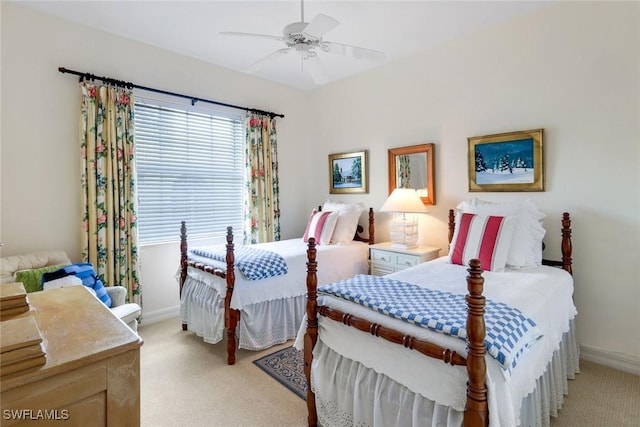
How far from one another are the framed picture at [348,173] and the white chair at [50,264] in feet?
9.09

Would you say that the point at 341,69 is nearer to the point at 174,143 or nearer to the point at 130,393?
the point at 174,143

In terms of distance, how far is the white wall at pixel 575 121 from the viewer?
8.01 feet

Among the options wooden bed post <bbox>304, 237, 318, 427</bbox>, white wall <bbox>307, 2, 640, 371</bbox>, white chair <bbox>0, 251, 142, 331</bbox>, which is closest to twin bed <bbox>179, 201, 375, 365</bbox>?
white chair <bbox>0, 251, 142, 331</bbox>

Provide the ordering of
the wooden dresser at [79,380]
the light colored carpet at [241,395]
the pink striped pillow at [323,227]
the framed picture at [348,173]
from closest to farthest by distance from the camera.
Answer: the wooden dresser at [79,380]
the light colored carpet at [241,395]
the pink striped pillow at [323,227]
the framed picture at [348,173]

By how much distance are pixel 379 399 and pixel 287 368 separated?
47.6 inches

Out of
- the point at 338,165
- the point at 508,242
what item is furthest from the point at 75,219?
the point at 508,242

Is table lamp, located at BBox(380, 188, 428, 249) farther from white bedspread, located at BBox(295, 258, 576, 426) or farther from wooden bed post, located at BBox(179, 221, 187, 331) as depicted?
wooden bed post, located at BBox(179, 221, 187, 331)

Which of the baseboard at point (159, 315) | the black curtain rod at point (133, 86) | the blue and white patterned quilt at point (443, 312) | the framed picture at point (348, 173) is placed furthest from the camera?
the framed picture at point (348, 173)

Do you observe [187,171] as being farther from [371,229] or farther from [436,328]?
[436,328]

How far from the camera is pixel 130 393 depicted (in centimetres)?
86

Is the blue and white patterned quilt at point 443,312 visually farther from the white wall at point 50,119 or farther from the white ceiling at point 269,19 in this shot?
the white wall at point 50,119

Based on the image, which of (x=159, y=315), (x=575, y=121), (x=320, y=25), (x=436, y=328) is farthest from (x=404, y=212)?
(x=159, y=315)

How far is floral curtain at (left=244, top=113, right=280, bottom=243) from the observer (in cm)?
423

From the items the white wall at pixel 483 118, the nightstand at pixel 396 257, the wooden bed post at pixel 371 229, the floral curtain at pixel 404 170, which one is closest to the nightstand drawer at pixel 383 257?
the nightstand at pixel 396 257
